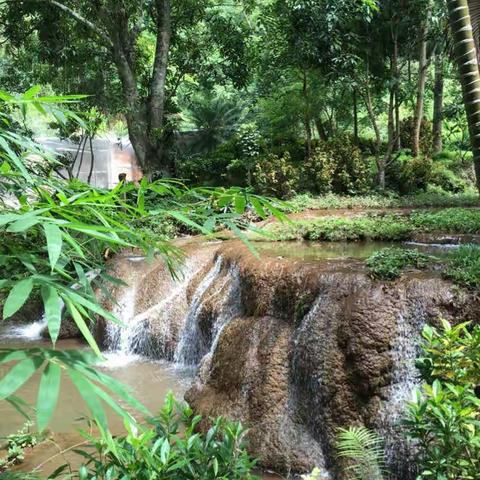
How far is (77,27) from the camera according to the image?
552 inches

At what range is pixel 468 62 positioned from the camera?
390 cm

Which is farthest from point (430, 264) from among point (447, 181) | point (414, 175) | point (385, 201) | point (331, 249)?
point (447, 181)

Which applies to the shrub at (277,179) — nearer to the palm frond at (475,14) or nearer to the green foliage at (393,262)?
the green foliage at (393,262)

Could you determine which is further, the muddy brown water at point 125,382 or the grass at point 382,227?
the grass at point 382,227

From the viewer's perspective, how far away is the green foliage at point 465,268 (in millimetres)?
4832

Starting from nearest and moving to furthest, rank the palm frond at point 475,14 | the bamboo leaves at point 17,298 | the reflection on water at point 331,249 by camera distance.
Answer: the bamboo leaves at point 17,298, the palm frond at point 475,14, the reflection on water at point 331,249

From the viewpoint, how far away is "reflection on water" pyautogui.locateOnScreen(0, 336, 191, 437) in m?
5.62

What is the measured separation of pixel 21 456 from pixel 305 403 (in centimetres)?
266

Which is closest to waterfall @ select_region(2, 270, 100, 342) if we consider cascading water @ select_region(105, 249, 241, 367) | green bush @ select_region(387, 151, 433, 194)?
cascading water @ select_region(105, 249, 241, 367)

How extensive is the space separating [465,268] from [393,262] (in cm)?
70

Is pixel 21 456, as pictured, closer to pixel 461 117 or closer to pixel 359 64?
pixel 359 64

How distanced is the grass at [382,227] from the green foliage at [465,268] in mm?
2780

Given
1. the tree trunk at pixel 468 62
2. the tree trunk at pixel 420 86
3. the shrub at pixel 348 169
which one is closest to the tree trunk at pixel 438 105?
the tree trunk at pixel 420 86

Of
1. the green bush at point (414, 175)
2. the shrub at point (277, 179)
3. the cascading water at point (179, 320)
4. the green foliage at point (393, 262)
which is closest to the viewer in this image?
the green foliage at point (393, 262)
